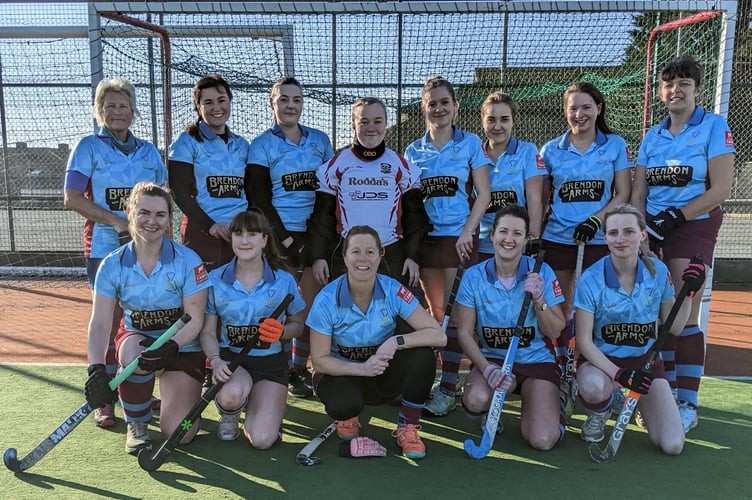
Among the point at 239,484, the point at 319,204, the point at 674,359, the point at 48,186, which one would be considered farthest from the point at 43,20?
the point at 674,359

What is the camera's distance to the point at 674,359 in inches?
124

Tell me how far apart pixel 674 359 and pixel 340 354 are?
1.82m

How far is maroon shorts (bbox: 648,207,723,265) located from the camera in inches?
123

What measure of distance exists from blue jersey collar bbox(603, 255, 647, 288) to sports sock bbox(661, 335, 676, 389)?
49cm

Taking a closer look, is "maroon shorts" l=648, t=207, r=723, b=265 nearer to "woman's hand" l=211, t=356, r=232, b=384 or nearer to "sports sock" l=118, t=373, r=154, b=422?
"woman's hand" l=211, t=356, r=232, b=384

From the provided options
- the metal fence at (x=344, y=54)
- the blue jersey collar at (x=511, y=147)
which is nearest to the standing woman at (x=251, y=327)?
the blue jersey collar at (x=511, y=147)

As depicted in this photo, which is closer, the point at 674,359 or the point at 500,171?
the point at 674,359

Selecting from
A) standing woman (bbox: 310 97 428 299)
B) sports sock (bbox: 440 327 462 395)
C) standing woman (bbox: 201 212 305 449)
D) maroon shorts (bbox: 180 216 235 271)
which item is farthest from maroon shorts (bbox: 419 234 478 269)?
Answer: maroon shorts (bbox: 180 216 235 271)

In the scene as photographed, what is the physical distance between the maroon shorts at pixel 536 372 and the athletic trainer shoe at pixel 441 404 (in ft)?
1.42

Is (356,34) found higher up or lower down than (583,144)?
higher up

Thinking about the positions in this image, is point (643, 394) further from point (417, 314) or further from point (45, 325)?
point (45, 325)

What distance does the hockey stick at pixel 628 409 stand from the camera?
8.67 feet

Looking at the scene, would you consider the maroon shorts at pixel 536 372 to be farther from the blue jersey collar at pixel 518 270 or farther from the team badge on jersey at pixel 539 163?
the team badge on jersey at pixel 539 163

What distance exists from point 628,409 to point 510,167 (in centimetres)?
144
